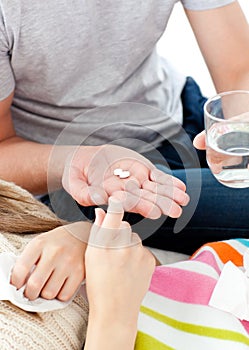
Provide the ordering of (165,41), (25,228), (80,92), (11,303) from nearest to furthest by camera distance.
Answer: (11,303), (25,228), (80,92), (165,41)

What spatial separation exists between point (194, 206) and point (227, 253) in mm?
86

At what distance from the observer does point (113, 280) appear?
867 mm

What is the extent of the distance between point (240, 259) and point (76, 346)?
0.27 meters

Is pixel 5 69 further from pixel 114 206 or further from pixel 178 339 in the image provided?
pixel 178 339

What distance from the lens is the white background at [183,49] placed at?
1.91 meters

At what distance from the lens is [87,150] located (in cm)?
96

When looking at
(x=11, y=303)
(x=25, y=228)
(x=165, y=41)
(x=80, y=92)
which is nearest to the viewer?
(x=11, y=303)

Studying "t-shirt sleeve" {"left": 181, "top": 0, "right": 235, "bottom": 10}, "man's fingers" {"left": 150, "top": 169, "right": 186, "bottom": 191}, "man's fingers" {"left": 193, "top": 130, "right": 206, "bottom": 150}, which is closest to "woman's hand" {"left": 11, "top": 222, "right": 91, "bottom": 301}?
"man's fingers" {"left": 150, "top": 169, "right": 186, "bottom": 191}

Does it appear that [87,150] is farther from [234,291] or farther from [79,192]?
[234,291]

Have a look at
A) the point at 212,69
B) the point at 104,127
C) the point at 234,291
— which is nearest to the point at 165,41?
the point at 212,69

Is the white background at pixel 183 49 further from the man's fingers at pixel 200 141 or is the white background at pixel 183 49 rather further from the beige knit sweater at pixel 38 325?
the beige knit sweater at pixel 38 325

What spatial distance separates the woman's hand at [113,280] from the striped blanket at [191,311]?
6 centimetres

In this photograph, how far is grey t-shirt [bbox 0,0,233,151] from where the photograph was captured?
1.05 meters

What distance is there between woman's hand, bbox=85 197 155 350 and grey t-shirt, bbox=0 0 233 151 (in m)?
0.15
